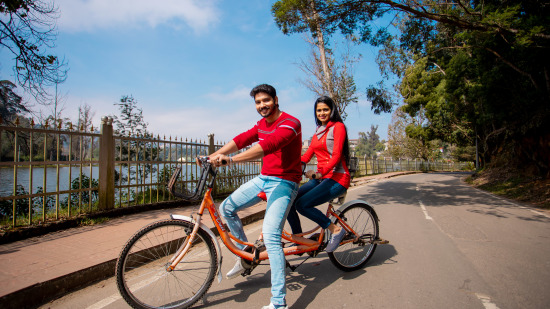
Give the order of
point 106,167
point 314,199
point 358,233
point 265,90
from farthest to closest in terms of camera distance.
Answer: point 106,167 < point 358,233 < point 314,199 < point 265,90

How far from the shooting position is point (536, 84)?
10.4 m

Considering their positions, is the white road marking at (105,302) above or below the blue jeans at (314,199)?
below

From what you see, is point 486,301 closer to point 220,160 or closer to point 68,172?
point 220,160

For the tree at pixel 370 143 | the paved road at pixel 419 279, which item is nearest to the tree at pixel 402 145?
the paved road at pixel 419 279

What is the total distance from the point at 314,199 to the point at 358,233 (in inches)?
33.5

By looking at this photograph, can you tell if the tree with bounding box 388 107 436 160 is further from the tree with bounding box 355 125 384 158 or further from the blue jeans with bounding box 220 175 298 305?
the tree with bounding box 355 125 384 158

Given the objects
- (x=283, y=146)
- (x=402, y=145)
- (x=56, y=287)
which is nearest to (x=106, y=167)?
(x=56, y=287)

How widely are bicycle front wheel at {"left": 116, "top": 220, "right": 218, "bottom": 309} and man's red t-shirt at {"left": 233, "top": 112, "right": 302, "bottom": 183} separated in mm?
847

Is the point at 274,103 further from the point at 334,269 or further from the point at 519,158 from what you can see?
the point at 519,158

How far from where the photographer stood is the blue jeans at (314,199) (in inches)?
123

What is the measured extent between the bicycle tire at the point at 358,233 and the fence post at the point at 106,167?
4585 millimetres

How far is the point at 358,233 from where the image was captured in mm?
3547

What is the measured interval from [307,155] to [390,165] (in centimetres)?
3259

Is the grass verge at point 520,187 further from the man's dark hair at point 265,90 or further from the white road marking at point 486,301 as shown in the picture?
the man's dark hair at point 265,90
